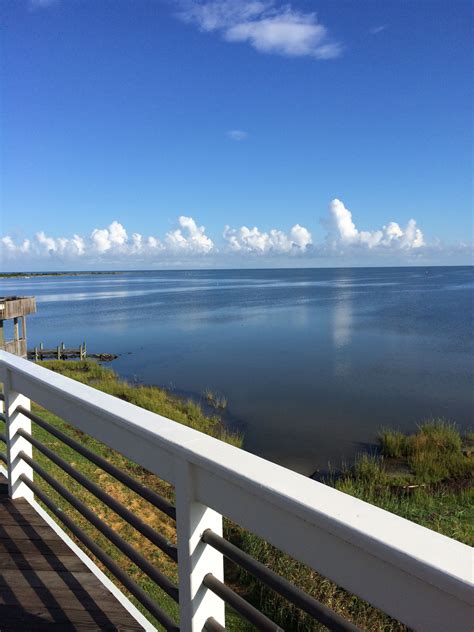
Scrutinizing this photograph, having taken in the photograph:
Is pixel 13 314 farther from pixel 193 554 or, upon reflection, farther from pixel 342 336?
pixel 342 336

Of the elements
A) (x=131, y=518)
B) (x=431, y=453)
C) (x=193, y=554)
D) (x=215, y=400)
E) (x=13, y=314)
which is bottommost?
(x=215, y=400)

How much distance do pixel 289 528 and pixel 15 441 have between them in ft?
8.59

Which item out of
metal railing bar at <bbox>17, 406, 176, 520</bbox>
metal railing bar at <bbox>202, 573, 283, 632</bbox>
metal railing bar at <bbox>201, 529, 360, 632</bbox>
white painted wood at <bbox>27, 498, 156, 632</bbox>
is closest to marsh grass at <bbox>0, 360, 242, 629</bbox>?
white painted wood at <bbox>27, 498, 156, 632</bbox>

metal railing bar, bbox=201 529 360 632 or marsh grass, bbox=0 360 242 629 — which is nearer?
metal railing bar, bbox=201 529 360 632

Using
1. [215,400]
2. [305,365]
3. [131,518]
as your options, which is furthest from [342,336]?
A: [131,518]

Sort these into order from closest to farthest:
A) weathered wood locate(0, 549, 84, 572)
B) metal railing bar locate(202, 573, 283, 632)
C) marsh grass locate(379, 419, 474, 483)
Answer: metal railing bar locate(202, 573, 283, 632) → weathered wood locate(0, 549, 84, 572) → marsh grass locate(379, 419, 474, 483)

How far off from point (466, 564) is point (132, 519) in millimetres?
1375

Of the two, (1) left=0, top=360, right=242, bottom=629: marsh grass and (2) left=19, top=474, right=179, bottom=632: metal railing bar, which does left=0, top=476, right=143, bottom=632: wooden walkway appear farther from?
(1) left=0, top=360, right=242, bottom=629: marsh grass

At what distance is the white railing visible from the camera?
0.89 meters

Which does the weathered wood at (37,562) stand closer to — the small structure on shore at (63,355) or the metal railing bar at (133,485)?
the metal railing bar at (133,485)

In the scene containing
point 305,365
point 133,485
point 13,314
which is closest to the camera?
point 133,485

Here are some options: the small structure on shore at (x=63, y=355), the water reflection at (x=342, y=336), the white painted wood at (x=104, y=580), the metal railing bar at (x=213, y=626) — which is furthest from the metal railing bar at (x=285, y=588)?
the small structure on shore at (x=63, y=355)

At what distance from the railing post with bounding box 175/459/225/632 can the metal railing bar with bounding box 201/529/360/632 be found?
38mm

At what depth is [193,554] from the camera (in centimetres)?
150
